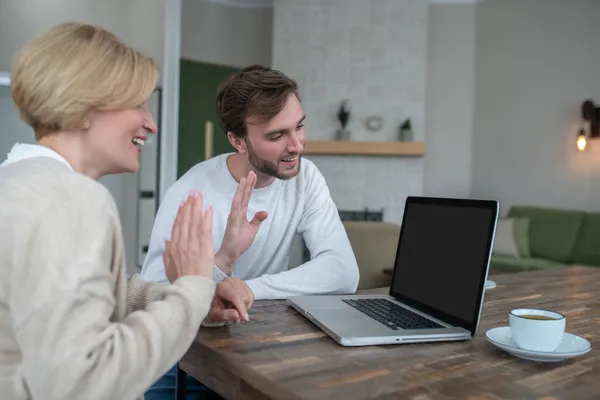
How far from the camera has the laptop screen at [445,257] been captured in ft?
3.47

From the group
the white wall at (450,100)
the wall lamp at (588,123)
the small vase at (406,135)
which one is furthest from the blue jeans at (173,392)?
the white wall at (450,100)

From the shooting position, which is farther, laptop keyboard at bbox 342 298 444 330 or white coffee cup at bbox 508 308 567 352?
laptop keyboard at bbox 342 298 444 330

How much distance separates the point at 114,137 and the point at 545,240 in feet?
16.4

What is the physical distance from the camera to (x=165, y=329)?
2.52ft

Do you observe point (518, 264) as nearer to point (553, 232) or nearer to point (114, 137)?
point (553, 232)

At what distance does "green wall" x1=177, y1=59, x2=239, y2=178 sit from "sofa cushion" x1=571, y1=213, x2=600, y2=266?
349 cm

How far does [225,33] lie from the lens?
20.2 feet

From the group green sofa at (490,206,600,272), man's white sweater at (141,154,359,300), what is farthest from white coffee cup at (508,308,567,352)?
green sofa at (490,206,600,272)

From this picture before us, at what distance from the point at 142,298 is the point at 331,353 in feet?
1.17

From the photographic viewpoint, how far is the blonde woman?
68 centimetres

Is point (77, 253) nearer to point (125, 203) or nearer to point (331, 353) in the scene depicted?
point (331, 353)

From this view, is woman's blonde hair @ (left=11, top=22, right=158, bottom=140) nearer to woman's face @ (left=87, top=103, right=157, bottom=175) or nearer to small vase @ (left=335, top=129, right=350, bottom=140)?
woman's face @ (left=87, top=103, right=157, bottom=175)

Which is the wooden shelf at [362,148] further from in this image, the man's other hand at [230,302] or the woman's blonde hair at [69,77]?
the woman's blonde hair at [69,77]

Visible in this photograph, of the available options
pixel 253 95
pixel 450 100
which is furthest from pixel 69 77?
pixel 450 100
